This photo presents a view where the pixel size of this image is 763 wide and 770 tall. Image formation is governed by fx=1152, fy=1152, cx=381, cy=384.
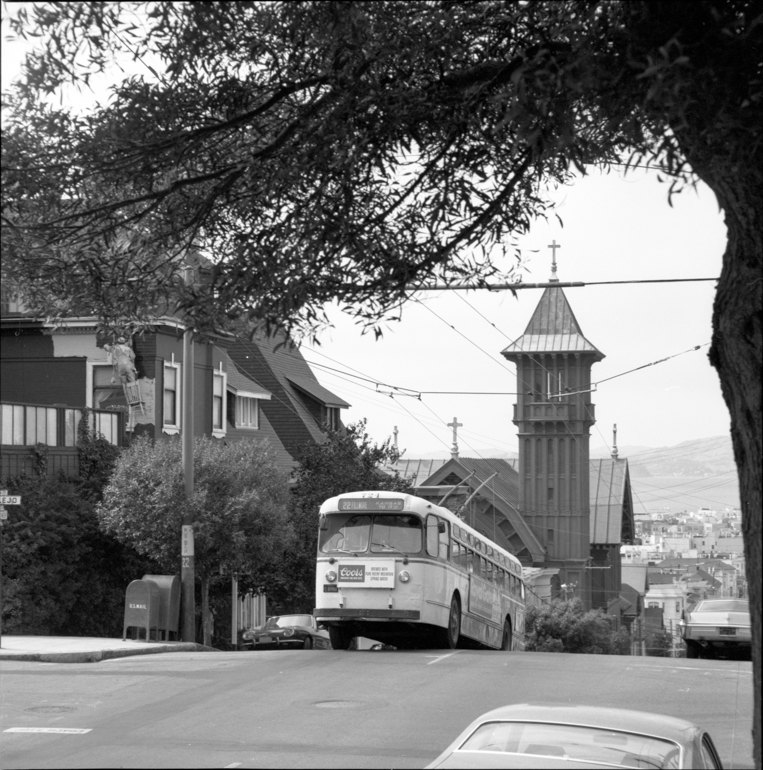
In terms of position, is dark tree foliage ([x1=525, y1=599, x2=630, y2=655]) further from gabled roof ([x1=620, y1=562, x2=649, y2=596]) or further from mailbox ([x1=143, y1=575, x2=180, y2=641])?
gabled roof ([x1=620, y1=562, x2=649, y2=596])

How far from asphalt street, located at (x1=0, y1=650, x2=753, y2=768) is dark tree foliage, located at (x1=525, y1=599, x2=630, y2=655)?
27881 mm

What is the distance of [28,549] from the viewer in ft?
82.2

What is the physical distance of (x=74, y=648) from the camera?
20719 millimetres

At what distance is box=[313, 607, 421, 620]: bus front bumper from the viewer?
72.0ft

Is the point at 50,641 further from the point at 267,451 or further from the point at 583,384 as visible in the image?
the point at 583,384

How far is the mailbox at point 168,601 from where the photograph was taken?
24.1m

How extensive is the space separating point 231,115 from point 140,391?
87.2ft

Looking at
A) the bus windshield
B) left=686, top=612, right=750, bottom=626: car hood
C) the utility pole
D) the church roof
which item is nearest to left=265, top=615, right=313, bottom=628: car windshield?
the utility pole

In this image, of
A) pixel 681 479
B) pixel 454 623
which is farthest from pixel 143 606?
pixel 681 479

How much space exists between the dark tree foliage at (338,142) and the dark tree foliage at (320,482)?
28.0 m

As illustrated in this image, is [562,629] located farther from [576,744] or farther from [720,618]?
[576,744]

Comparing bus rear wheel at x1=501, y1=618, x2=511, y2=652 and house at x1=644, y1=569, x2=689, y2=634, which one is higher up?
bus rear wheel at x1=501, y1=618, x2=511, y2=652

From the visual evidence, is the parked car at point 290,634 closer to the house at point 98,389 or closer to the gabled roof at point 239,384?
the house at point 98,389

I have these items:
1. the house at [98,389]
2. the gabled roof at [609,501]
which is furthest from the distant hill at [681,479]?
the house at [98,389]
